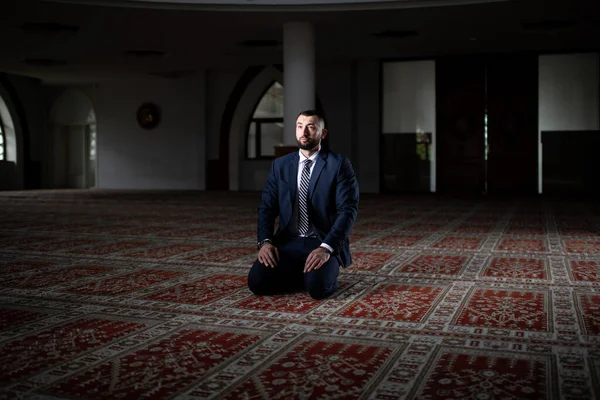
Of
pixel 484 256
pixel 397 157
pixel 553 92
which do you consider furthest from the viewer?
pixel 397 157

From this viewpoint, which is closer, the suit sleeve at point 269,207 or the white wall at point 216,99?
the suit sleeve at point 269,207

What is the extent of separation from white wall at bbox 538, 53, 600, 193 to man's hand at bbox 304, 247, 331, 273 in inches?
456

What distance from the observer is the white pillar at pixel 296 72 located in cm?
1080

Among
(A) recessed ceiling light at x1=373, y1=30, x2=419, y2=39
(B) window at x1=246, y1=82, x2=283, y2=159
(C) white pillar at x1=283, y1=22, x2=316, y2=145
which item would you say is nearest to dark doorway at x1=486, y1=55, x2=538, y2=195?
(A) recessed ceiling light at x1=373, y1=30, x2=419, y2=39

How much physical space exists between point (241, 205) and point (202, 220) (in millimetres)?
2783

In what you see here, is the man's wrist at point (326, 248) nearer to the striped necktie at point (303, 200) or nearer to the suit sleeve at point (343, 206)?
the suit sleeve at point (343, 206)

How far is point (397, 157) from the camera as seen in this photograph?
14523mm

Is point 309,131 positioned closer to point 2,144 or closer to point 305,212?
point 305,212

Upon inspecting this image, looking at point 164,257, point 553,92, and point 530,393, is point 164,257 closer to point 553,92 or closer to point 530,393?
point 530,393

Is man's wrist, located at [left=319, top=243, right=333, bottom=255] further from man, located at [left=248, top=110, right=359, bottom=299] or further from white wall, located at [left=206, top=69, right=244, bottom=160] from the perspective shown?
white wall, located at [left=206, top=69, right=244, bottom=160]

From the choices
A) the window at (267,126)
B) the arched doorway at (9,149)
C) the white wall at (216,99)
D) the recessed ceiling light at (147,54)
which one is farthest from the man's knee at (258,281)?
the arched doorway at (9,149)

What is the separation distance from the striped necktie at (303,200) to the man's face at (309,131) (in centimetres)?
13

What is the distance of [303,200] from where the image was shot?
11.0 feet

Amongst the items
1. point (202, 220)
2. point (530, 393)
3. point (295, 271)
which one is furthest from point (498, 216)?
point (530, 393)
